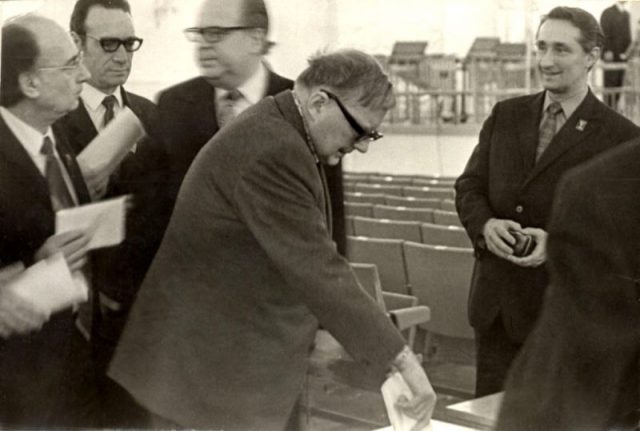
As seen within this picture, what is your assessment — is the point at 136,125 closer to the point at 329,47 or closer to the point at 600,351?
the point at 329,47

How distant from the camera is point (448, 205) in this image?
2.65 meters

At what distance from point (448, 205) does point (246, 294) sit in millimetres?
760

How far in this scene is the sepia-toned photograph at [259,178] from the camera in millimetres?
1969

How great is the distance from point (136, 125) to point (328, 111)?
0.65 m

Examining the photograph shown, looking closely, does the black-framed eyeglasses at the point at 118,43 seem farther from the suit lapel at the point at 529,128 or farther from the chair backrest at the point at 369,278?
the suit lapel at the point at 529,128

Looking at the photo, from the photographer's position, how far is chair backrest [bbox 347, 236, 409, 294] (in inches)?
113

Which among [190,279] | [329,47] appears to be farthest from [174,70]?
[190,279]

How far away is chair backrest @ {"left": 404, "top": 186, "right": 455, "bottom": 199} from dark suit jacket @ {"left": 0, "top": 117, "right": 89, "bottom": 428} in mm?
873

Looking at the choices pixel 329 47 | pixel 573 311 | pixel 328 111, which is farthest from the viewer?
pixel 329 47

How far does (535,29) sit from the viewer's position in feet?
7.28

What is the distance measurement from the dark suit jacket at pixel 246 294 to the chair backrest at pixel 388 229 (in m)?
1.11

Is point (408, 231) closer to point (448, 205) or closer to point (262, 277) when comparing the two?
point (448, 205)

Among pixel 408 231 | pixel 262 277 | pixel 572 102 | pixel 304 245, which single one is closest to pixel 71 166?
pixel 262 277

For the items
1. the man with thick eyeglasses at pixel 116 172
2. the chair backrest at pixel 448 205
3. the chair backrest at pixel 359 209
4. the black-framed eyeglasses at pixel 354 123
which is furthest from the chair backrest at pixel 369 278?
the black-framed eyeglasses at pixel 354 123
